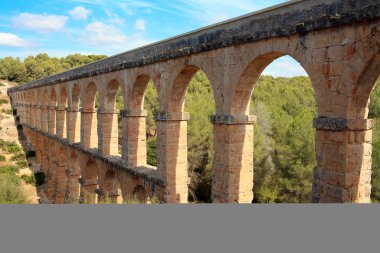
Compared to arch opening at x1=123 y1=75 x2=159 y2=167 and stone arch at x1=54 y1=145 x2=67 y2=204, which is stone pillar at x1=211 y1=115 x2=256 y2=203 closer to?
arch opening at x1=123 y1=75 x2=159 y2=167

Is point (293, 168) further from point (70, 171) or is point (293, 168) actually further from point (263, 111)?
point (70, 171)

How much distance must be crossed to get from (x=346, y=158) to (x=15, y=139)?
3317 centimetres

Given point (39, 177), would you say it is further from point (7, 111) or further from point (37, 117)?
point (7, 111)

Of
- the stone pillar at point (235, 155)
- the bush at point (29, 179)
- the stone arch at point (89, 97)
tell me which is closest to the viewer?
the stone pillar at point (235, 155)

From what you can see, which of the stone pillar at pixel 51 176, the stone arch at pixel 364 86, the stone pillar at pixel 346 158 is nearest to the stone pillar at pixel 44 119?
the stone pillar at pixel 51 176

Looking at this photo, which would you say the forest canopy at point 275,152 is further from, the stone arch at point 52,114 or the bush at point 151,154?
the stone arch at point 52,114

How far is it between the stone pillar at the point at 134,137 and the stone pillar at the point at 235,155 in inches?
179

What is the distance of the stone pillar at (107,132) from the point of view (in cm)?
1399

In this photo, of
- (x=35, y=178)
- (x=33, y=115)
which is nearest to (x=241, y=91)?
(x=35, y=178)

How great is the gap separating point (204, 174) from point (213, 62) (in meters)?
11.9

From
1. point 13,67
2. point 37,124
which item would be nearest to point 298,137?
point 37,124

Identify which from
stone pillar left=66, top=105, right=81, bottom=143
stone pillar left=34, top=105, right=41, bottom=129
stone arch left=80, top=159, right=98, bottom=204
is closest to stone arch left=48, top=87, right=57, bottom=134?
stone pillar left=34, top=105, right=41, bottom=129

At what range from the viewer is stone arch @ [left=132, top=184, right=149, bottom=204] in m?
11.3

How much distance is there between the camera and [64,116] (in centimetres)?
2056
